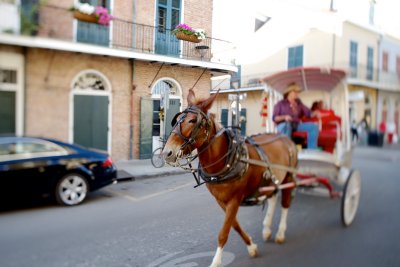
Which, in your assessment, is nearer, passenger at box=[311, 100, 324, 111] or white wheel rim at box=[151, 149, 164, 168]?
white wheel rim at box=[151, 149, 164, 168]

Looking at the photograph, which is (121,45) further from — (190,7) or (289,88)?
(289,88)

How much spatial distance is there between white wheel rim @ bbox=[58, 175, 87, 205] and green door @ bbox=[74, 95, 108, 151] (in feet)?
1.25

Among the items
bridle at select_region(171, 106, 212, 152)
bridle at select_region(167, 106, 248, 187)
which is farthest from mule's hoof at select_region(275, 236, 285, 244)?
bridle at select_region(171, 106, 212, 152)

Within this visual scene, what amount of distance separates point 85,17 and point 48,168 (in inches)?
22.1

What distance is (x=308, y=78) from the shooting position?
205cm

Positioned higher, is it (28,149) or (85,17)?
(85,17)

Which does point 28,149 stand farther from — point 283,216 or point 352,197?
point 352,197

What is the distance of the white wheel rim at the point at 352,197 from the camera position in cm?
321

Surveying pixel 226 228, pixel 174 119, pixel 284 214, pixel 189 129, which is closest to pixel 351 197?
pixel 284 214

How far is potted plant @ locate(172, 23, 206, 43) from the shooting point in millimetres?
1259

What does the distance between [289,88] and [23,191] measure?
5.72 ft

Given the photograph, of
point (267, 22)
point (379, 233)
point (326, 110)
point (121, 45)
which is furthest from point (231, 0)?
point (379, 233)

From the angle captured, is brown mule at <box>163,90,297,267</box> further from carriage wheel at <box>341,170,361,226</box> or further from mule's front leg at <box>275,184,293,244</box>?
carriage wheel at <box>341,170,361,226</box>

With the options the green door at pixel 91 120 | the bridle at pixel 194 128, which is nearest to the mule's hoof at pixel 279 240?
the bridle at pixel 194 128
